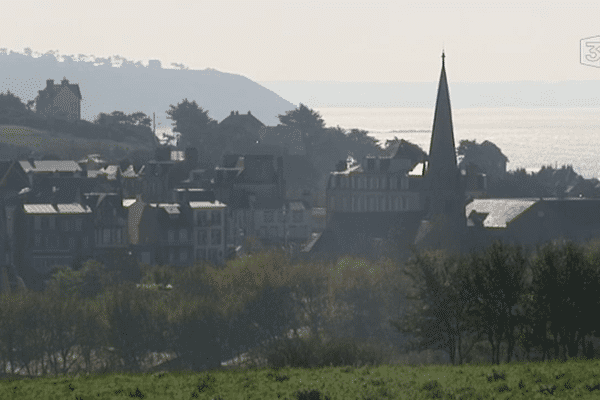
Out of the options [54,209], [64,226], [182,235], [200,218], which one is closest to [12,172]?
[54,209]

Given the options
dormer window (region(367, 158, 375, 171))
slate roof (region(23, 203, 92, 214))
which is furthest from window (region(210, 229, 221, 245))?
dormer window (region(367, 158, 375, 171))

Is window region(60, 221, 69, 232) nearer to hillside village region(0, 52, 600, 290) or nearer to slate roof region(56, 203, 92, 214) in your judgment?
hillside village region(0, 52, 600, 290)

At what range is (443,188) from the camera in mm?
133000

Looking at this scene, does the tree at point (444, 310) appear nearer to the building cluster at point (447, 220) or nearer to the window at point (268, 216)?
the building cluster at point (447, 220)

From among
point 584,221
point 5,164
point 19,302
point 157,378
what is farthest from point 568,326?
point 5,164

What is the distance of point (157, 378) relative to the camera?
35344mm

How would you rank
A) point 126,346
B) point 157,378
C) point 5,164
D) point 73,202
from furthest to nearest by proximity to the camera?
point 5,164 < point 73,202 < point 126,346 < point 157,378

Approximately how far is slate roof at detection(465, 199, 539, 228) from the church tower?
3.41m

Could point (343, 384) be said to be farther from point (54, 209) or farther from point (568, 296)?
point (54, 209)

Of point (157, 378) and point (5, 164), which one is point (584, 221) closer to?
point (5, 164)

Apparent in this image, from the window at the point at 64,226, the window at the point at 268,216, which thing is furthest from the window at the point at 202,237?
the window at the point at 268,216

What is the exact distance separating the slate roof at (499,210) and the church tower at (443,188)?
3409 millimetres

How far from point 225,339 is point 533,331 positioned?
30.5 meters

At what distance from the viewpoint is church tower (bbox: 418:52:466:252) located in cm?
12912
